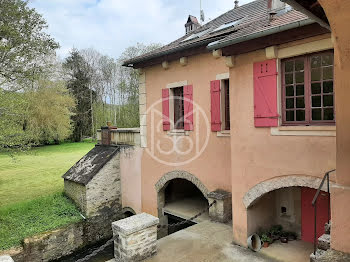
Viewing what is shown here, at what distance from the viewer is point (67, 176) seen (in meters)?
11.7

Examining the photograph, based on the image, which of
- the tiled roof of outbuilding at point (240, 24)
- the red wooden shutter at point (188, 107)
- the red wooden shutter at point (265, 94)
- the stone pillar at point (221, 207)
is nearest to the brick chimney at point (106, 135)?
the tiled roof of outbuilding at point (240, 24)

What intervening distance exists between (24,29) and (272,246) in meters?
13.2

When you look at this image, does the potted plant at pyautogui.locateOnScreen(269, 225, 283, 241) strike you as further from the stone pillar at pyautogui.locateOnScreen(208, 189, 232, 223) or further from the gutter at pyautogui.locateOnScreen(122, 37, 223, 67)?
the gutter at pyautogui.locateOnScreen(122, 37, 223, 67)

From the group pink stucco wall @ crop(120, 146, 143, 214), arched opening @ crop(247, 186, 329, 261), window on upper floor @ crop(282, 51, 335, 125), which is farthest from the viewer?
pink stucco wall @ crop(120, 146, 143, 214)

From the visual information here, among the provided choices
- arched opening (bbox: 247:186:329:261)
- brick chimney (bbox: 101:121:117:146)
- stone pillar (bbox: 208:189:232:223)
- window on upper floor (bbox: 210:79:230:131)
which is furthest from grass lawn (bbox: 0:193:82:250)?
arched opening (bbox: 247:186:329:261)

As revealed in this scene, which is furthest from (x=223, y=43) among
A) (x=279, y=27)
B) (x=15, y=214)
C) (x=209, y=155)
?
(x=15, y=214)

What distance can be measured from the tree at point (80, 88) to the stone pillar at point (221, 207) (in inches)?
1208

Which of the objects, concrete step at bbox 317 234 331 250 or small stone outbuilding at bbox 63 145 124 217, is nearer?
concrete step at bbox 317 234 331 250

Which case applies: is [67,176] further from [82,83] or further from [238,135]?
[82,83]

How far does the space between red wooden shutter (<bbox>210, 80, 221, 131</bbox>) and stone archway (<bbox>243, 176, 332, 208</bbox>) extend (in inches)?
107

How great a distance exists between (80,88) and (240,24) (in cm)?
3093

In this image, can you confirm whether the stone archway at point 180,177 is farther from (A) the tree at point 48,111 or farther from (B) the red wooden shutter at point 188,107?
(A) the tree at point 48,111

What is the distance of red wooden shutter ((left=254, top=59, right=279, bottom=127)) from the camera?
5203 millimetres

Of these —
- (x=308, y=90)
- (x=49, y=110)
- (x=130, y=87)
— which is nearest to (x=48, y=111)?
(x=49, y=110)
